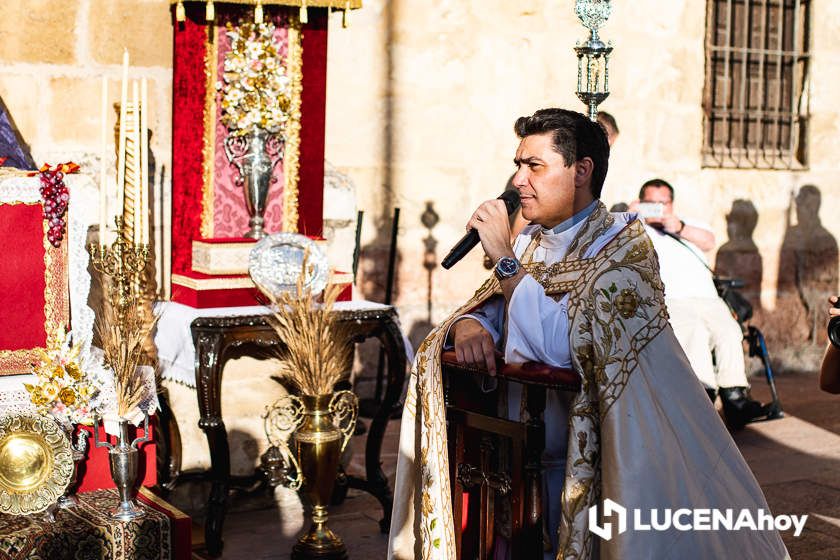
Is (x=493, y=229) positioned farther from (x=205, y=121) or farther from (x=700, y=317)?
(x=700, y=317)

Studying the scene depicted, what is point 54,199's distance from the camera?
15.9 feet

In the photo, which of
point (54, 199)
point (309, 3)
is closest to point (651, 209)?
point (309, 3)

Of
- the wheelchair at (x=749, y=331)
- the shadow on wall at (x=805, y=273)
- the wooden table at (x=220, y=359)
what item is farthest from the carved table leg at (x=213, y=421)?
the shadow on wall at (x=805, y=273)

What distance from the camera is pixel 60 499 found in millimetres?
4480

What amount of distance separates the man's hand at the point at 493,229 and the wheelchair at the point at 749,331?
4184 millimetres

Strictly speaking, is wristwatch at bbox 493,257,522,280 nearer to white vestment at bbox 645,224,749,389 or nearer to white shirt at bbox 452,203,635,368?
white shirt at bbox 452,203,635,368

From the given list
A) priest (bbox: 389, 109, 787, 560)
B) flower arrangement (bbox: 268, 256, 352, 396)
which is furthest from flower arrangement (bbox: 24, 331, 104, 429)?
priest (bbox: 389, 109, 787, 560)

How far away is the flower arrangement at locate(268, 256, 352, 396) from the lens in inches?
191

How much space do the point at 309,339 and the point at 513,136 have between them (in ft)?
12.1

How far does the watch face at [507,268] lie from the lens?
3.46 m

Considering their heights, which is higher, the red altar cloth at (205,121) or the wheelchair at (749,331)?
the red altar cloth at (205,121)

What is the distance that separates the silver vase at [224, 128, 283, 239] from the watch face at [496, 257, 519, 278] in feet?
7.53

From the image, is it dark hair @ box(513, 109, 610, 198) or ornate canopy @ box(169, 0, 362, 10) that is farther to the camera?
ornate canopy @ box(169, 0, 362, 10)

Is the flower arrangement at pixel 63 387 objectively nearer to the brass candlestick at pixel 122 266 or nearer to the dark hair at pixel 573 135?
the brass candlestick at pixel 122 266
